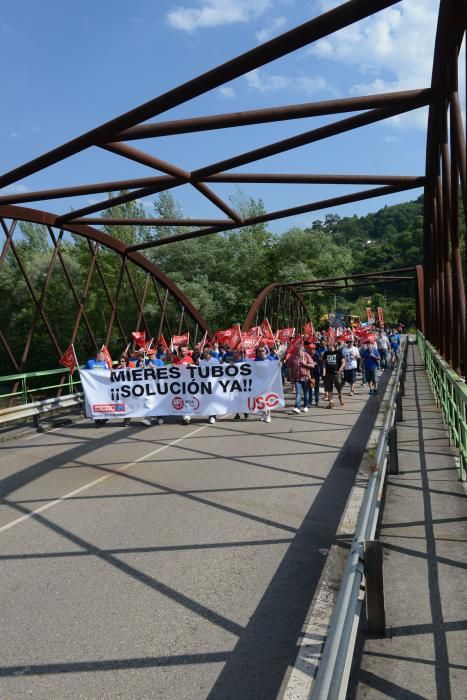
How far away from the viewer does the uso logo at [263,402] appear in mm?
13180

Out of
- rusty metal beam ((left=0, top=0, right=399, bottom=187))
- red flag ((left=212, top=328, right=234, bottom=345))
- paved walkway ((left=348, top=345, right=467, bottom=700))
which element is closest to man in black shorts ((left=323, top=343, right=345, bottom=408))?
red flag ((left=212, top=328, right=234, bottom=345))

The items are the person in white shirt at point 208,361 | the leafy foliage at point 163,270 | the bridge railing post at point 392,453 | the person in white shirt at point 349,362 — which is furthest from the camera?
the leafy foliage at point 163,270

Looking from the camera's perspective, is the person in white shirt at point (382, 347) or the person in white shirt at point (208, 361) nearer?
the person in white shirt at point (208, 361)

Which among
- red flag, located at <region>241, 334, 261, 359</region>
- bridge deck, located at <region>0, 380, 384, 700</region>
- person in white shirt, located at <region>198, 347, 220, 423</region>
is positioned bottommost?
A: bridge deck, located at <region>0, 380, 384, 700</region>

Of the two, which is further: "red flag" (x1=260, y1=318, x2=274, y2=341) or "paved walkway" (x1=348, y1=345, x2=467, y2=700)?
"red flag" (x1=260, y1=318, x2=274, y2=341)

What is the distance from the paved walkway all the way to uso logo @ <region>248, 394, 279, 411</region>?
4585 millimetres

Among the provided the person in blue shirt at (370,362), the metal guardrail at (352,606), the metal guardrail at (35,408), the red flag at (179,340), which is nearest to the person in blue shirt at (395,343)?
the red flag at (179,340)

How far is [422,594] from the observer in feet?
15.5

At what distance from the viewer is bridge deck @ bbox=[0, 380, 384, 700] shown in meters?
3.96

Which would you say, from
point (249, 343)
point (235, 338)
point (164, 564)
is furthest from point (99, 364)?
point (164, 564)

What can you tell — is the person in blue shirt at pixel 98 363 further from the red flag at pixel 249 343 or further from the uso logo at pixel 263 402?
the red flag at pixel 249 343

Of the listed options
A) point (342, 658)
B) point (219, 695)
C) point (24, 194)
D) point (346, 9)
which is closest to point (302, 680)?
point (219, 695)

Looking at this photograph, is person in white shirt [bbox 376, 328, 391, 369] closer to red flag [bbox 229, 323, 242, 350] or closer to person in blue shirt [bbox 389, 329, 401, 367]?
person in blue shirt [bbox 389, 329, 401, 367]

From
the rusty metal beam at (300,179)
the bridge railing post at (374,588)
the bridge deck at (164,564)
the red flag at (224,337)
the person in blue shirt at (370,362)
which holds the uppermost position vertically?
the rusty metal beam at (300,179)
